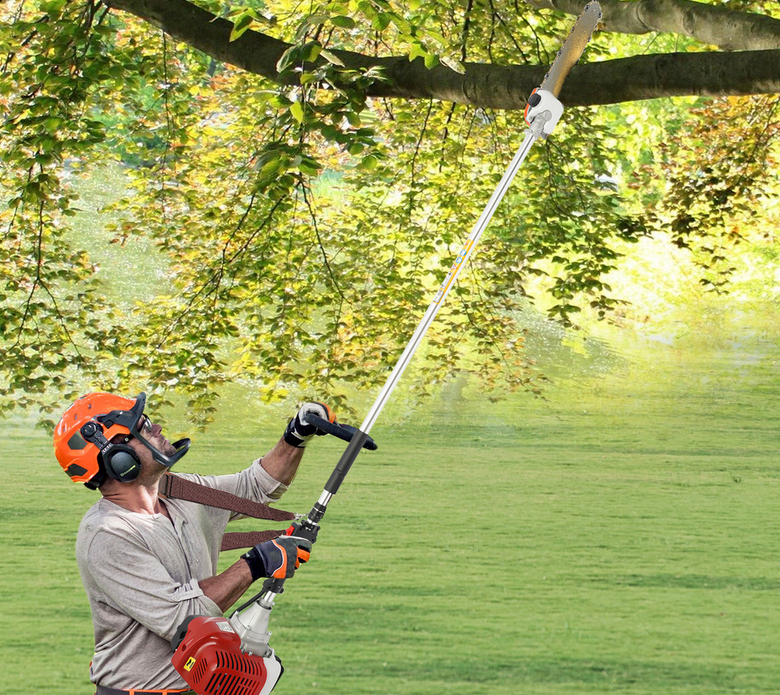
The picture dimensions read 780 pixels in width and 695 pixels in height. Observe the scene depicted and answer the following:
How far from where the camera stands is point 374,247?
10.5 metres

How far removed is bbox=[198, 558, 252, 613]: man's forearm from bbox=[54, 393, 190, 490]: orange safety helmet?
29 cm

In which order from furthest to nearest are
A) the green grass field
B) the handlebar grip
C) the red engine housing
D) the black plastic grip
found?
the green grass field
the handlebar grip
the black plastic grip
the red engine housing

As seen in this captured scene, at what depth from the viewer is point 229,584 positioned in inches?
97.3

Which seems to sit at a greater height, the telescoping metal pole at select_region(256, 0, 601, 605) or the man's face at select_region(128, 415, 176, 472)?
the telescoping metal pole at select_region(256, 0, 601, 605)

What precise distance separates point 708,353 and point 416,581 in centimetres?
1142

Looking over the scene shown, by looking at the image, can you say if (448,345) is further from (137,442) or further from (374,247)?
(137,442)

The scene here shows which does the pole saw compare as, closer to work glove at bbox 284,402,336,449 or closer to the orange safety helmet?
work glove at bbox 284,402,336,449

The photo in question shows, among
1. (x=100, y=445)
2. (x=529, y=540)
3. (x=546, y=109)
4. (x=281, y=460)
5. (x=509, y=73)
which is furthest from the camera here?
(x=529, y=540)

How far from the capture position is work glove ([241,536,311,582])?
2.42m

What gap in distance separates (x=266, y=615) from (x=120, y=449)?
523mm

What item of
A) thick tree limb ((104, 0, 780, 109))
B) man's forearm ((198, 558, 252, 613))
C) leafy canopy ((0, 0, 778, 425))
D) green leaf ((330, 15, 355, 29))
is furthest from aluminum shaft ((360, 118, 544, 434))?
leafy canopy ((0, 0, 778, 425))

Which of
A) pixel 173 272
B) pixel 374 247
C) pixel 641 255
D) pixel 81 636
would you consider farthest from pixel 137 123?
pixel 641 255

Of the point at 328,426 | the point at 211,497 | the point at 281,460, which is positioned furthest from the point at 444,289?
the point at 211,497

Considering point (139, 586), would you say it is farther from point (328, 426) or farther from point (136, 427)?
point (328, 426)
